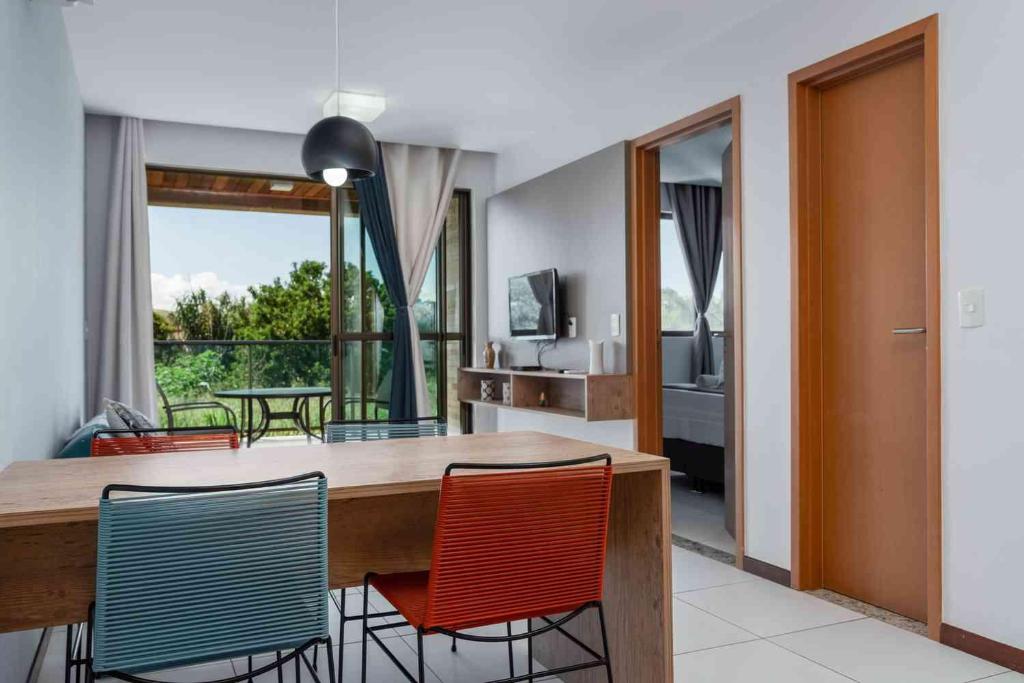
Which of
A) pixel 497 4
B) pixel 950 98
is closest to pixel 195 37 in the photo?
pixel 497 4

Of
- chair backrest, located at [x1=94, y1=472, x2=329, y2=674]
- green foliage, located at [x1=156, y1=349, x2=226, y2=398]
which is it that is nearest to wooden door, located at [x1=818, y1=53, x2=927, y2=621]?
chair backrest, located at [x1=94, y1=472, x2=329, y2=674]

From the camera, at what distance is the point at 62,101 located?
3822 mm

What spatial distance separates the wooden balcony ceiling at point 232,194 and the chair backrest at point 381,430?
3.58 m

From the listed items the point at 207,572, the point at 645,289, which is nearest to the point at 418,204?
the point at 645,289

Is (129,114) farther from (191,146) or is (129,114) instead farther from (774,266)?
(774,266)

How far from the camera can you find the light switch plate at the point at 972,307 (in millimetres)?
2648

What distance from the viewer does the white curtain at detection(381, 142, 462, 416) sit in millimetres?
6082

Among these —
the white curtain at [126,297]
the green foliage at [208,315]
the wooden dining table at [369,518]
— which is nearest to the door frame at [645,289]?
the wooden dining table at [369,518]

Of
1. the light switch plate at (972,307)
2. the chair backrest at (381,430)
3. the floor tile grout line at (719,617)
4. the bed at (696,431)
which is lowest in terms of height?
the floor tile grout line at (719,617)

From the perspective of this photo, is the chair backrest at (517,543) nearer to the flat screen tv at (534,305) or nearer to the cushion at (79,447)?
the cushion at (79,447)

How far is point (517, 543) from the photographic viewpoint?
6.23 feet

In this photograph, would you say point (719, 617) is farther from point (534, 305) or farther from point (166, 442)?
point (534, 305)

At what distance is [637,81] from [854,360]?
2107mm

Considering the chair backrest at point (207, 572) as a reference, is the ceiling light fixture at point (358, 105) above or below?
above
